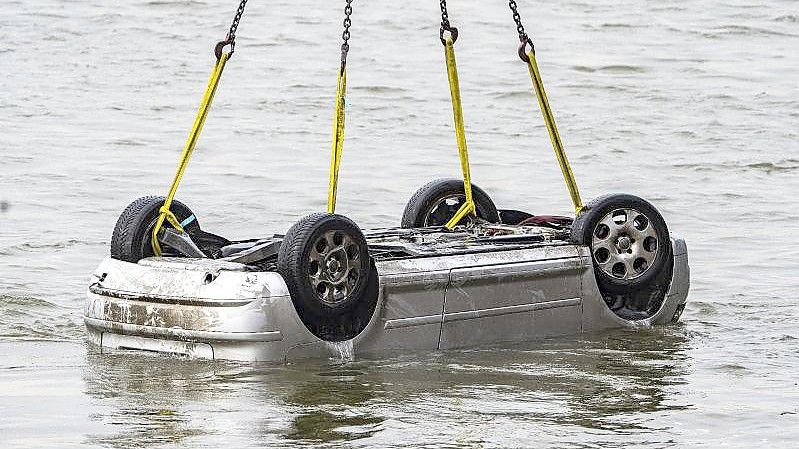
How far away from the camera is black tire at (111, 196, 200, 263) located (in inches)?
401

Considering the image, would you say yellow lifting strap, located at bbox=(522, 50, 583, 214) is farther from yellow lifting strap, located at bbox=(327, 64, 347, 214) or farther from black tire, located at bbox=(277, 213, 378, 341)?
black tire, located at bbox=(277, 213, 378, 341)

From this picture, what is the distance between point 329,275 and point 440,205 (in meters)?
2.39

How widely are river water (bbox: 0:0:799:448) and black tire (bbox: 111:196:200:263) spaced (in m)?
0.63

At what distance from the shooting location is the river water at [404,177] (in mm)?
8734

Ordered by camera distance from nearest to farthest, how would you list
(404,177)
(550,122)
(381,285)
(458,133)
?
1. (381,285)
2. (550,122)
3. (458,133)
4. (404,177)

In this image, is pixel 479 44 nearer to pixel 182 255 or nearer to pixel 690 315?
pixel 690 315

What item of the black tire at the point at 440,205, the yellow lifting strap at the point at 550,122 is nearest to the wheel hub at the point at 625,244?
the yellow lifting strap at the point at 550,122

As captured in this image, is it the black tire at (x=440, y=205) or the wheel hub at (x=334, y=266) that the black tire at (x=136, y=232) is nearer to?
the wheel hub at (x=334, y=266)

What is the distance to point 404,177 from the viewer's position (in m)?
20.1

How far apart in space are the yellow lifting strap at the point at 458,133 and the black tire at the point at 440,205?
11 cm

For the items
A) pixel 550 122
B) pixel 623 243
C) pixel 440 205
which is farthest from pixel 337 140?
pixel 623 243

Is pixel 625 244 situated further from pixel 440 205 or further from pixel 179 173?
pixel 179 173

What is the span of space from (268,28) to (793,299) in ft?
65.1

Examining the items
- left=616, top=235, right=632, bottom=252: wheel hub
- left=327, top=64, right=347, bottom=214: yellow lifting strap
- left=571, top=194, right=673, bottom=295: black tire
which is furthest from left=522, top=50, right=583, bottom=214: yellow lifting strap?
left=327, top=64, right=347, bottom=214: yellow lifting strap
